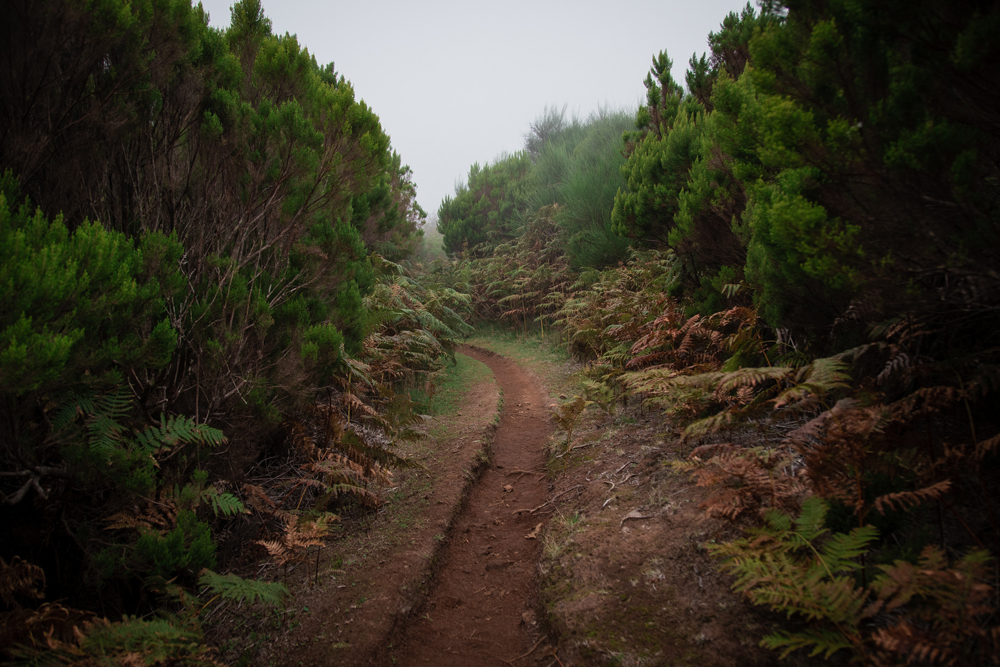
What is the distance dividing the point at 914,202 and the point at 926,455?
1.16 m

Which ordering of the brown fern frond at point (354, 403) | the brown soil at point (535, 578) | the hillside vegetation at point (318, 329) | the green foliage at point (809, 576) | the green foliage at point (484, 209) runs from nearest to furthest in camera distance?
the green foliage at point (809, 576) → the hillside vegetation at point (318, 329) → the brown soil at point (535, 578) → the brown fern frond at point (354, 403) → the green foliage at point (484, 209)

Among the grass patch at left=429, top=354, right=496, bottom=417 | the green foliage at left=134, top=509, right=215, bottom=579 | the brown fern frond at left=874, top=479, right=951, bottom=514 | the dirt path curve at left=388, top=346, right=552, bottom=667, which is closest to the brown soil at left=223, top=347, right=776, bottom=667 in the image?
the dirt path curve at left=388, top=346, right=552, bottom=667

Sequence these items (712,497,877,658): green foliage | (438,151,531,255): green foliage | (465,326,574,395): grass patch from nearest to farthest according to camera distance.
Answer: (712,497,877,658): green foliage < (465,326,574,395): grass patch < (438,151,531,255): green foliage

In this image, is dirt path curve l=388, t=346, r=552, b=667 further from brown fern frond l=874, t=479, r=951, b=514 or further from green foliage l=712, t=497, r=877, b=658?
brown fern frond l=874, t=479, r=951, b=514

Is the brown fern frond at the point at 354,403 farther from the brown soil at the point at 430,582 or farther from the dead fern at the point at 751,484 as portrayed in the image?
the dead fern at the point at 751,484

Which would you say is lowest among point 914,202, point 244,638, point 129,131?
point 244,638

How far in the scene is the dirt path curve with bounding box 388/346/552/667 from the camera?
2.77 metres

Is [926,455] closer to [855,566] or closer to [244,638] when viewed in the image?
[855,566]

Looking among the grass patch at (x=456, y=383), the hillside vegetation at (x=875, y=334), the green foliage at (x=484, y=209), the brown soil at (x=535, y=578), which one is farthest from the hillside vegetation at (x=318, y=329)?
the green foliage at (x=484, y=209)

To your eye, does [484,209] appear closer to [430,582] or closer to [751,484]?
[430,582]

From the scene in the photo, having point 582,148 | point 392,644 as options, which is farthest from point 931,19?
point 582,148

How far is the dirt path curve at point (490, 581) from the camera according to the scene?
2.77m

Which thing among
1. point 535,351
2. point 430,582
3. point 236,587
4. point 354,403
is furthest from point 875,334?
point 535,351

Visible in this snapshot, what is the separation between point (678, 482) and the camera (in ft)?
11.7
